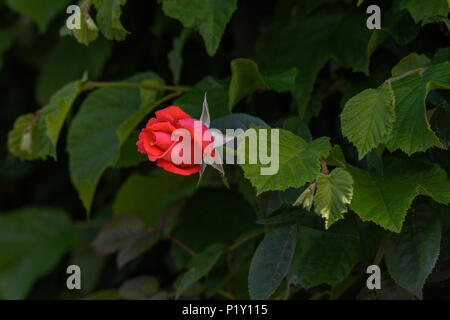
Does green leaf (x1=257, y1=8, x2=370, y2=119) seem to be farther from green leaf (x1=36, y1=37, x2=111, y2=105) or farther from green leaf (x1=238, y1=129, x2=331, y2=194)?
green leaf (x1=36, y1=37, x2=111, y2=105)

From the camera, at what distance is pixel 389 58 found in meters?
0.65

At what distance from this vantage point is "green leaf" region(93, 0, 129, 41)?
551mm

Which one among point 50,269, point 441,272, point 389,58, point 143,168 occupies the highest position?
point 389,58

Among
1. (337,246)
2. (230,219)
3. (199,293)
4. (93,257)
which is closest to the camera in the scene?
(337,246)

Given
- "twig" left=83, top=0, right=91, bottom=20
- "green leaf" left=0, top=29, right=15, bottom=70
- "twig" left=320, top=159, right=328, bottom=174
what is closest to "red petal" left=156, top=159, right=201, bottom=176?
"twig" left=320, top=159, right=328, bottom=174

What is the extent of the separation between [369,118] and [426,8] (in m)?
0.14

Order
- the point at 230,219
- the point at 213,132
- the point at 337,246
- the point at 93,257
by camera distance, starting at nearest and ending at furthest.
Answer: the point at 213,132
the point at 337,246
the point at 230,219
the point at 93,257

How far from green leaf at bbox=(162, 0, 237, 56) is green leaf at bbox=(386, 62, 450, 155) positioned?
0.60 feet

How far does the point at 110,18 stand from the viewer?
22.1 inches

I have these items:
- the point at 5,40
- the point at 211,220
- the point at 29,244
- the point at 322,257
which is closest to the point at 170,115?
the point at 322,257
